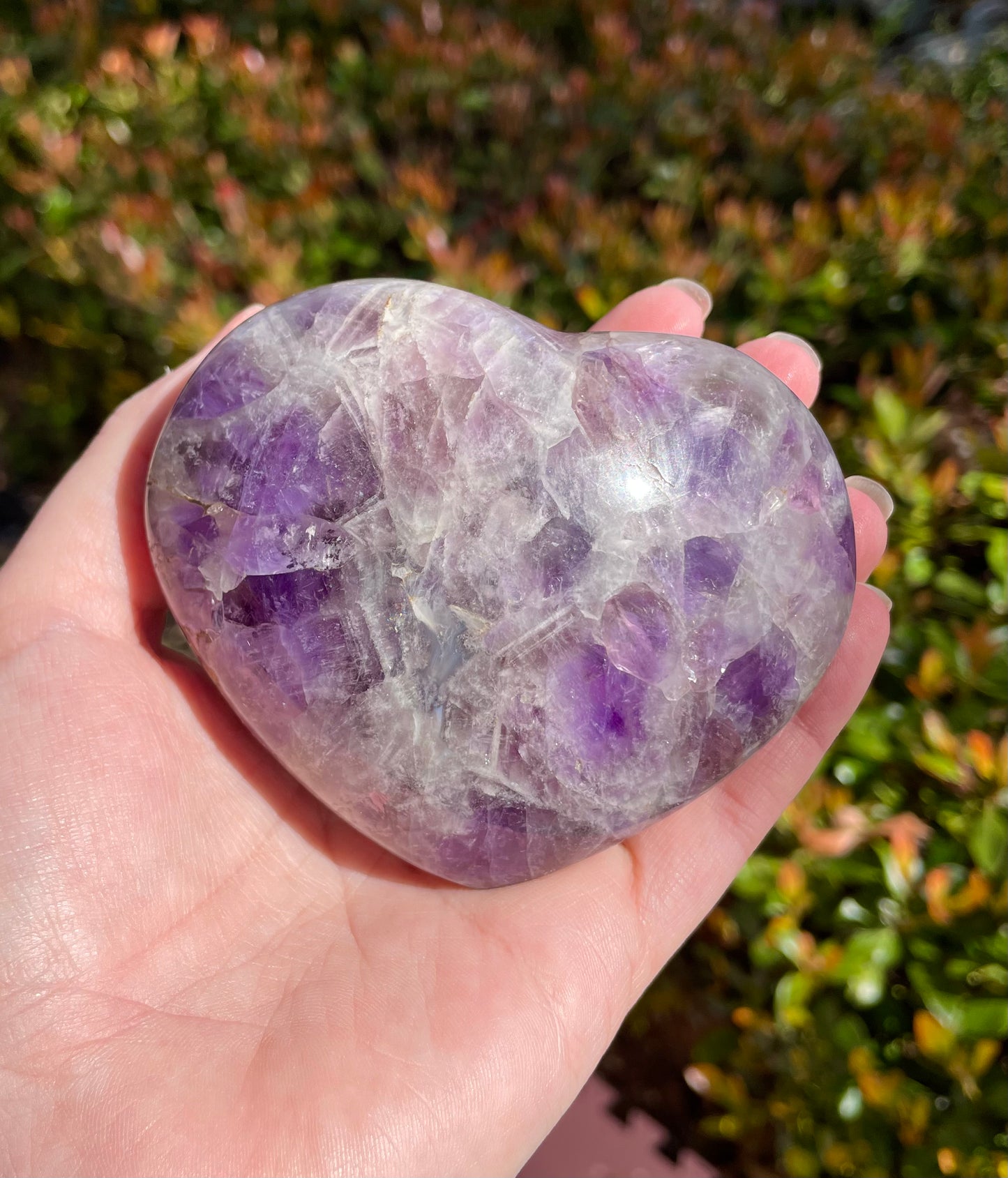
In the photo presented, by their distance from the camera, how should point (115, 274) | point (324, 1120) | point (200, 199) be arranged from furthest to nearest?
point (200, 199)
point (115, 274)
point (324, 1120)

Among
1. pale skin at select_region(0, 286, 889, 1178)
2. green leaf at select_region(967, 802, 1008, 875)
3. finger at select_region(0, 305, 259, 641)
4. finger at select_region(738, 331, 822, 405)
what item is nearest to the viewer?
pale skin at select_region(0, 286, 889, 1178)

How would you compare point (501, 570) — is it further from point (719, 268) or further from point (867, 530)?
point (719, 268)

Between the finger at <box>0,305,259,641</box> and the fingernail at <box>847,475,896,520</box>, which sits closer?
the finger at <box>0,305,259,641</box>

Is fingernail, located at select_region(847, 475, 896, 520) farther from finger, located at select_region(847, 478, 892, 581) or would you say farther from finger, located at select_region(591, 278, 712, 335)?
finger, located at select_region(591, 278, 712, 335)

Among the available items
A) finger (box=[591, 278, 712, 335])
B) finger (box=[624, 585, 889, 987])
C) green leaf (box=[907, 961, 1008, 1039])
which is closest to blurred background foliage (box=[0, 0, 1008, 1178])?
green leaf (box=[907, 961, 1008, 1039])

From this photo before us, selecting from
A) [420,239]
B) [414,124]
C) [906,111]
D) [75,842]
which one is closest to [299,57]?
[414,124]

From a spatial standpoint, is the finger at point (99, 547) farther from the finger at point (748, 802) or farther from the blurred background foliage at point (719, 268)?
the finger at point (748, 802)

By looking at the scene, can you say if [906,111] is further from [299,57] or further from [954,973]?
[954,973]

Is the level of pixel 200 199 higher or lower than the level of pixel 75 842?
higher

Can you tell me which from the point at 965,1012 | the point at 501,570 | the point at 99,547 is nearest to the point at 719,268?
the point at 501,570
